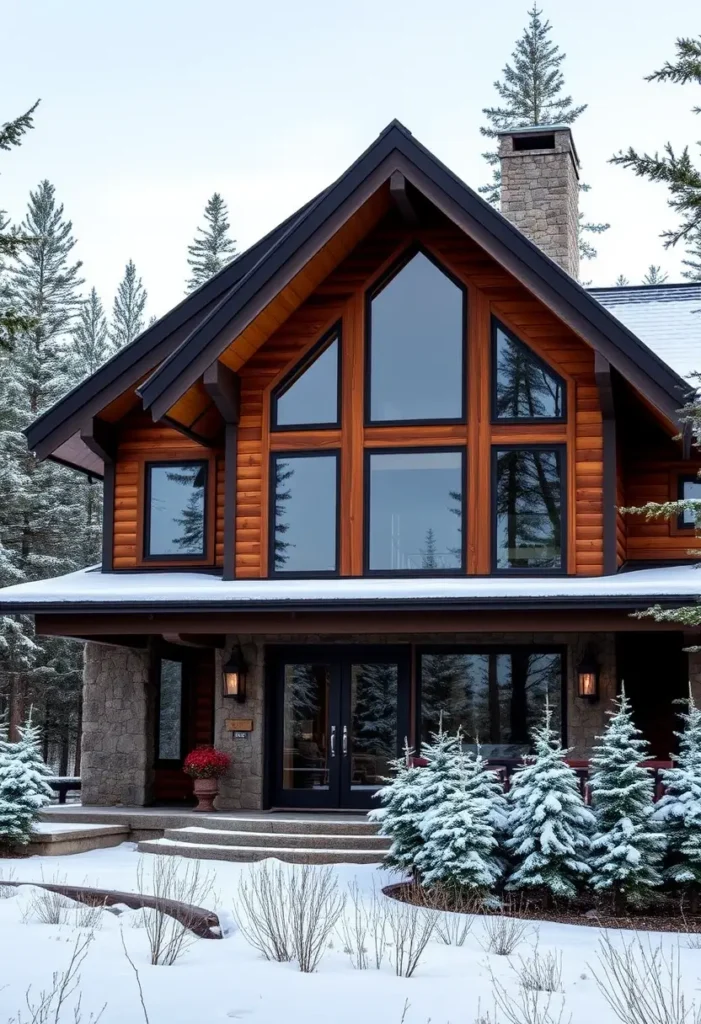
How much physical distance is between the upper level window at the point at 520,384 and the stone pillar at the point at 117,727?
5791mm

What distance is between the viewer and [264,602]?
1427 cm

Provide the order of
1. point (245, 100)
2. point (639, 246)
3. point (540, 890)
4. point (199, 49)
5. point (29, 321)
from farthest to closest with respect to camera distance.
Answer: point (639, 246) → point (245, 100) → point (199, 49) → point (540, 890) → point (29, 321)

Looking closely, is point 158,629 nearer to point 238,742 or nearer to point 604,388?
point 238,742

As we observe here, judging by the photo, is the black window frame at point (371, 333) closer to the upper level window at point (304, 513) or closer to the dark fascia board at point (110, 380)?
the upper level window at point (304, 513)

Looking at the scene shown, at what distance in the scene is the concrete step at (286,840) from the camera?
43.5ft

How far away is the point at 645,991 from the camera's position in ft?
22.5

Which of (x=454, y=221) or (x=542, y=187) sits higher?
(x=542, y=187)

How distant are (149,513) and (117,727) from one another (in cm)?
284

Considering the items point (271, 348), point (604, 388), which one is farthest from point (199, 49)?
point (604, 388)

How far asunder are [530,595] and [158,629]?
4383 millimetres

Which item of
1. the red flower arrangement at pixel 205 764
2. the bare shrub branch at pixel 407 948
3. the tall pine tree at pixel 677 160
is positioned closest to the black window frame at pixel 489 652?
the red flower arrangement at pixel 205 764

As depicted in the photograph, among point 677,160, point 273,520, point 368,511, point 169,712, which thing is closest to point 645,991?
point 677,160

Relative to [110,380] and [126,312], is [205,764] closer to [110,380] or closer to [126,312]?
[110,380]

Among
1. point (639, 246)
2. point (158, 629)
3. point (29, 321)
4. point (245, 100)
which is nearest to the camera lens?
point (29, 321)
